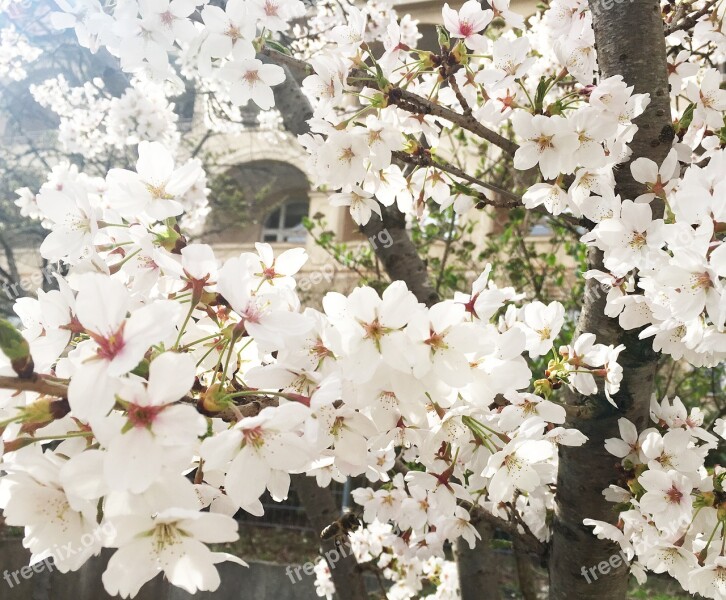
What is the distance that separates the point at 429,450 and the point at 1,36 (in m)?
8.91

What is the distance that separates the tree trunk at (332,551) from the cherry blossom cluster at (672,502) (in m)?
1.36

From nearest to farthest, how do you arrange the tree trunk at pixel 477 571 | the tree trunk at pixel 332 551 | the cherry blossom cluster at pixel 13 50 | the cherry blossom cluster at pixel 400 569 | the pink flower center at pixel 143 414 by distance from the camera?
the pink flower center at pixel 143 414 → the tree trunk at pixel 477 571 → the tree trunk at pixel 332 551 → the cherry blossom cluster at pixel 400 569 → the cherry blossom cluster at pixel 13 50

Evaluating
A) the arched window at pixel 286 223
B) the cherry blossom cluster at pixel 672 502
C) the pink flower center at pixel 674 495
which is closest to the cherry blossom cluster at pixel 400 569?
the cherry blossom cluster at pixel 672 502

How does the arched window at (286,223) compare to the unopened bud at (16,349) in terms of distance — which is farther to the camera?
Answer: the arched window at (286,223)

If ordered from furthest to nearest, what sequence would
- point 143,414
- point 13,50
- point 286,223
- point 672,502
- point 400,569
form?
point 286,223, point 13,50, point 400,569, point 672,502, point 143,414

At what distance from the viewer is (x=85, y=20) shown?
55.4 inches

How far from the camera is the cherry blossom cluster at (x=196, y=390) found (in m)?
0.57

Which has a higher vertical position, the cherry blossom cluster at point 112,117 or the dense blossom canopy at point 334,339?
the cherry blossom cluster at point 112,117

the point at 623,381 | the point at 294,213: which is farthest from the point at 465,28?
the point at 294,213

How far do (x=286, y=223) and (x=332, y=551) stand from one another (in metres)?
10.9

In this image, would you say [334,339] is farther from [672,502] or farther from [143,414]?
[672,502]

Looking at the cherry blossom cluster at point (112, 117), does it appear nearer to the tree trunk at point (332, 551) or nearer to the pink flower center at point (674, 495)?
the tree trunk at point (332, 551)

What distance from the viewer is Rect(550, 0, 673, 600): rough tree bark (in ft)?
4.24

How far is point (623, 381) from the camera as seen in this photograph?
1352mm
